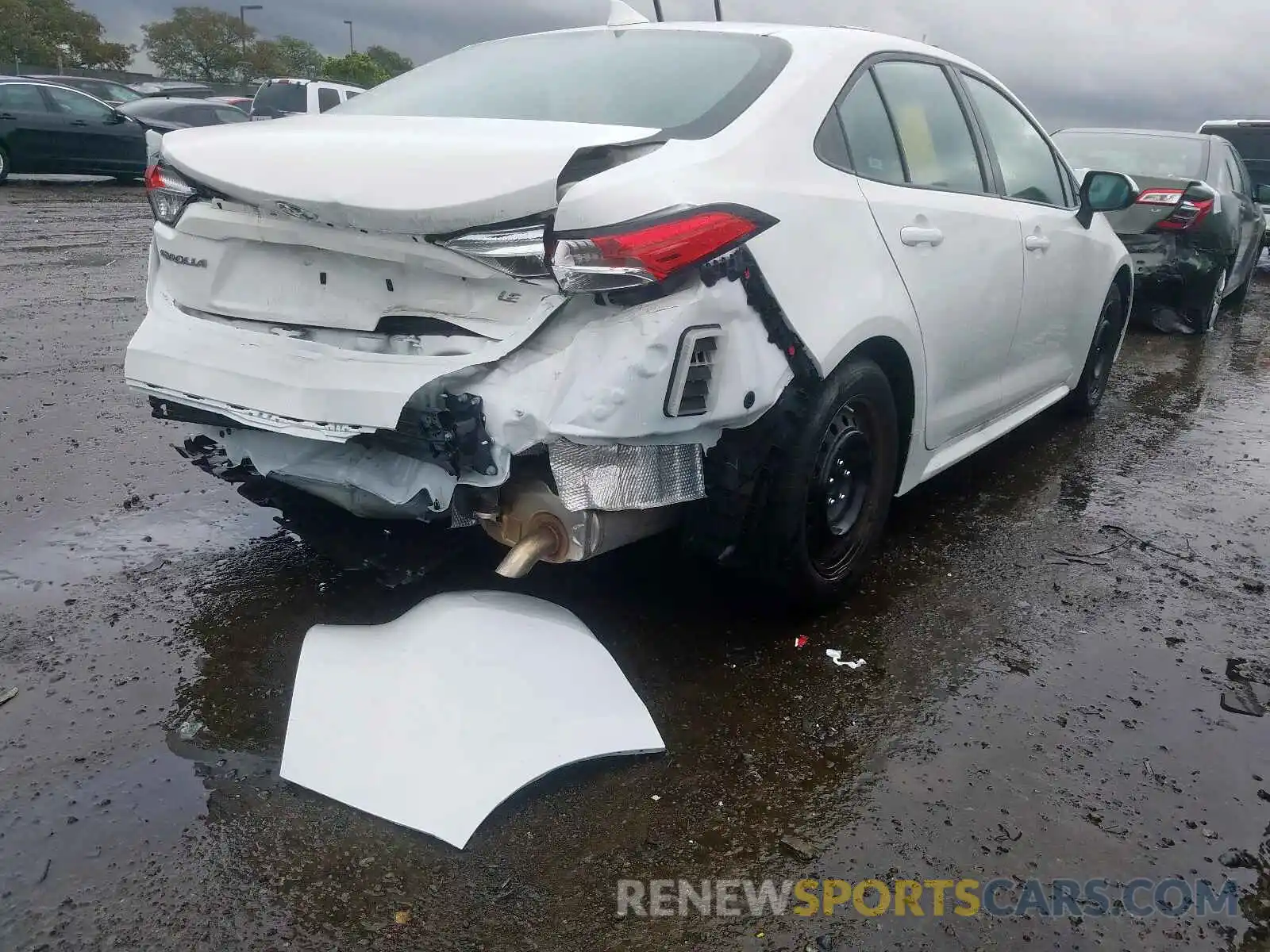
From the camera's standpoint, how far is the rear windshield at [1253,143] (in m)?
14.0

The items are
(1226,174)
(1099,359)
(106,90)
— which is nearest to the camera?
(1099,359)

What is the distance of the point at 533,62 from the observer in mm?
3203

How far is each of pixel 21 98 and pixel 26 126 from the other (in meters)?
0.38

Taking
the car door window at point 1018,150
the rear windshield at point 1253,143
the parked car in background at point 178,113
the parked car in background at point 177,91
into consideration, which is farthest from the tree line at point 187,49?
the car door window at point 1018,150

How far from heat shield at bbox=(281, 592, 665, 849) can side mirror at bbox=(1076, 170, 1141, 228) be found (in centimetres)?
321

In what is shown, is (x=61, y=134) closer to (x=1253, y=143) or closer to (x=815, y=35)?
(x=815, y=35)

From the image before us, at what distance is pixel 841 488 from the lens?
9.93ft

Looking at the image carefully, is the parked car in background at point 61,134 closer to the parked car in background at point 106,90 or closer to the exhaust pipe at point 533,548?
the parked car in background at point 106,90

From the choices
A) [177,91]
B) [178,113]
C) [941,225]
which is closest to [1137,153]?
[941,225]

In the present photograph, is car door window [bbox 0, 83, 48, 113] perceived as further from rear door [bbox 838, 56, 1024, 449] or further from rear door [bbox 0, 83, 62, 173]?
rear door [bbox 838, 56, 1024, 449]

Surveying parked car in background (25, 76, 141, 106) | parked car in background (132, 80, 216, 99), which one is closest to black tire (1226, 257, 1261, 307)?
parked car in background (25, 76, 141, 106)

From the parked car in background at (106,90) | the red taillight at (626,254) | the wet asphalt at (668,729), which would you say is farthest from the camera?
the parked car in background at (106,90)

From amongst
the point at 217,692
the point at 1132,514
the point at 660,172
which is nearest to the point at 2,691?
the point at 217,692

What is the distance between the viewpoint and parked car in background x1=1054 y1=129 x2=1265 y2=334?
7.61 m
